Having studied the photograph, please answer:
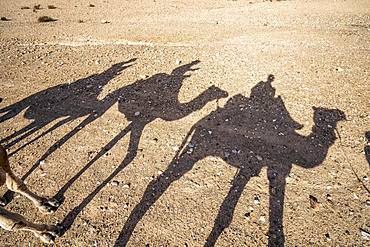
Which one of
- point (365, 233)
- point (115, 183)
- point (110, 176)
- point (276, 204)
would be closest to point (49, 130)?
point (110, 176)

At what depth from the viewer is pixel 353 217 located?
486cm

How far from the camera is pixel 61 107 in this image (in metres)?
8.44

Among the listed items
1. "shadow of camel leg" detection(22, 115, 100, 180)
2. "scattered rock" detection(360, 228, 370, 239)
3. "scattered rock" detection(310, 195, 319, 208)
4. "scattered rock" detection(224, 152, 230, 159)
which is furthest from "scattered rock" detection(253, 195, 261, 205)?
"shadow of camel leg" detection(22, 115, 100, 180)

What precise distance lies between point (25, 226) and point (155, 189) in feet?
7.60

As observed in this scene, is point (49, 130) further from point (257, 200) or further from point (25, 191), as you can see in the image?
point (257, 200)

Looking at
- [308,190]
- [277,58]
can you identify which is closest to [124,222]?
[308,190]

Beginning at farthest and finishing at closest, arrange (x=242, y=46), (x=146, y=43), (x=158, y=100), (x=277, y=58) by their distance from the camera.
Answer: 1. (x=146, y=43)
2. (x=242, y=46)
3. (x=277, y=58)
4. (x=158, y=100)

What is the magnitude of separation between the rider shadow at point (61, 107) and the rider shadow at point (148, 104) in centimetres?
69

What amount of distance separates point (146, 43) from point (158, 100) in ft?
20.3

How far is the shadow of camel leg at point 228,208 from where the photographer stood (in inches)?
184

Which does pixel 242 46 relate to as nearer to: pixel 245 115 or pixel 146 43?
pixel 146 43

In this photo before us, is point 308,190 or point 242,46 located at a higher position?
point 242,46

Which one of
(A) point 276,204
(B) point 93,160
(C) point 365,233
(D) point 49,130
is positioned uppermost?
(D) point 49,130

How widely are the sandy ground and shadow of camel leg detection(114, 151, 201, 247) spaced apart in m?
0.02
